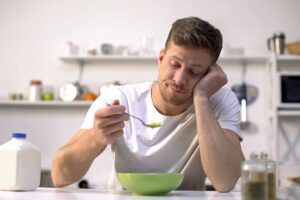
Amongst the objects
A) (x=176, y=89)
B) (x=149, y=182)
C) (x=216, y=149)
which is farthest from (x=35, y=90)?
(x=149, y=182)

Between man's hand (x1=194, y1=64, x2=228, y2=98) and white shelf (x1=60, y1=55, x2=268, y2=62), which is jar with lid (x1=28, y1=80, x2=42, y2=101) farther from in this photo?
man's hand (x1=194, y1=64, x2=228, y2=98)

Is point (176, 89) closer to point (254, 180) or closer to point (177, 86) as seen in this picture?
point (177, 86)

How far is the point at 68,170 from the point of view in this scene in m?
1.49

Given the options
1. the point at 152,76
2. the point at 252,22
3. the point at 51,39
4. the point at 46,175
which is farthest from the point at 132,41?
the point at 46,175

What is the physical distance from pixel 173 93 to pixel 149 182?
47 cm

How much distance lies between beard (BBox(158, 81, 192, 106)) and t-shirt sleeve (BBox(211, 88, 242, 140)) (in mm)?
124

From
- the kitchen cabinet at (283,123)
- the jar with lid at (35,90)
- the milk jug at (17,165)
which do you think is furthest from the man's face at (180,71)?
the jar with lid at (35,90)

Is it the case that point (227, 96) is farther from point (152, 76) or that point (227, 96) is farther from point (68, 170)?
point (152, 76)

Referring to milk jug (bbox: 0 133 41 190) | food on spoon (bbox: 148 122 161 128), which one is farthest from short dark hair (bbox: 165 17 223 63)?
milk jug (bbox: 0 133 41 190)

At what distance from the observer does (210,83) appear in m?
1.58

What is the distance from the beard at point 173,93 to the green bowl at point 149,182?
42 centimetres

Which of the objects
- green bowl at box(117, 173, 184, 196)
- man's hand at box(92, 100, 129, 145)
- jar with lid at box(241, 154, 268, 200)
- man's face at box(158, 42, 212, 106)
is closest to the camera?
jar with lid at box(241, 154, 268, 200)

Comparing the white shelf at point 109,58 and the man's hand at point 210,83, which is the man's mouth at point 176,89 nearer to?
the man's hand at point 210,83

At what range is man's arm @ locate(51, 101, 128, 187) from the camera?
129 cm
